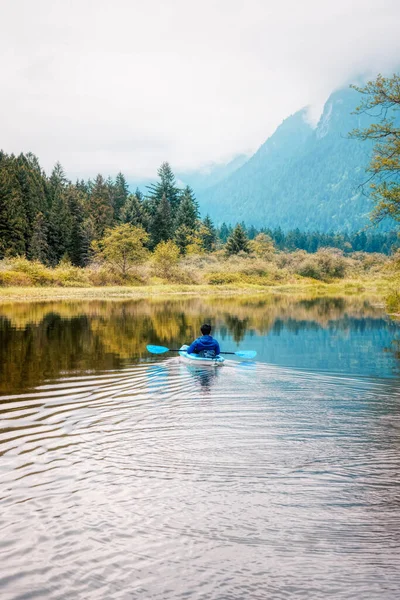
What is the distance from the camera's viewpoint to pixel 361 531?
5.68m

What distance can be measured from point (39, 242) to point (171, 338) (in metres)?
62.8

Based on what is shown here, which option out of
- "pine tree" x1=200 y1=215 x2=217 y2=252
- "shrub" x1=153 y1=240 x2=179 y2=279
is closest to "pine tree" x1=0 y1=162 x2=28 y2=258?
"shrub" x1=153 y1=240 x2=179 y2=279

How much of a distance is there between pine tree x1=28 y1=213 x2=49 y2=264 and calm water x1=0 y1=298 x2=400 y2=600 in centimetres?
6843

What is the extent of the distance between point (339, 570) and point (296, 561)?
40cm

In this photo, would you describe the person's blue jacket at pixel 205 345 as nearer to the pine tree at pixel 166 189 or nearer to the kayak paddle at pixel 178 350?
the kayak paddle at pixel 178 350

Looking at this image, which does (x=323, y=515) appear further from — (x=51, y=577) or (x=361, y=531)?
(x=51, y=577)

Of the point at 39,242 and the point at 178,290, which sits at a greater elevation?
the point at 39,242

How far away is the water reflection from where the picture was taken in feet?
54.9

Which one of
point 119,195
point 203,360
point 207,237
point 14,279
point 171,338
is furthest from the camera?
point 119,195

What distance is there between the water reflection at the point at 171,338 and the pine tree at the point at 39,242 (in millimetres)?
44175

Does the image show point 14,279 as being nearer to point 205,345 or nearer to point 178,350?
point 178,350

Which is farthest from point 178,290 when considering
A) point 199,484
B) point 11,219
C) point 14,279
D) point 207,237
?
point 199,484

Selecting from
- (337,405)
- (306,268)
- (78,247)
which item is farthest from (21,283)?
(337,405)

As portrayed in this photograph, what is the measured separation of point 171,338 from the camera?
2377cm
